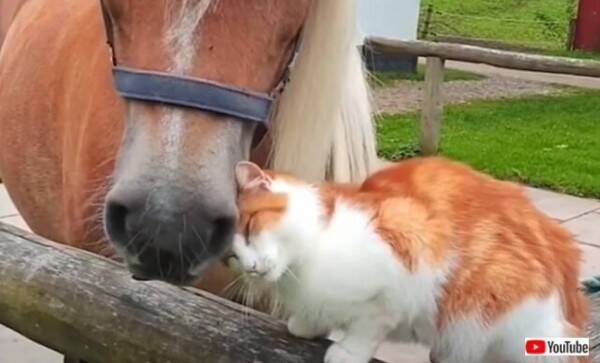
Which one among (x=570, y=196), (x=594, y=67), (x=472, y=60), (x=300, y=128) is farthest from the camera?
(x=472, y=60)

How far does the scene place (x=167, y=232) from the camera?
1.32 m

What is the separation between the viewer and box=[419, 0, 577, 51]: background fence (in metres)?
16.8

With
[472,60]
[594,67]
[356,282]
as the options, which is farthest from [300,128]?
[472,60]

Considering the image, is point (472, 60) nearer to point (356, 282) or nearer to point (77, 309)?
point (77, 309)

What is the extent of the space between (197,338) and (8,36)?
83.2 inches

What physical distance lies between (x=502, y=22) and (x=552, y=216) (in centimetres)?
1491

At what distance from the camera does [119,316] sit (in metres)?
1.69

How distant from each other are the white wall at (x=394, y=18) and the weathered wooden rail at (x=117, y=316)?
8764 mm

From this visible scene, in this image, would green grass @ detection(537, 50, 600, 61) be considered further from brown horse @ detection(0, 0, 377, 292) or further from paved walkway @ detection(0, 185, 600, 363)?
brown horse @ detection(0, 0, 377, 292)

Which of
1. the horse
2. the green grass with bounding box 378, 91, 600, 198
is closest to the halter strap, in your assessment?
the horse

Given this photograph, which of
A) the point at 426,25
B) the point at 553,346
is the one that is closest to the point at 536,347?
the point at 553,346

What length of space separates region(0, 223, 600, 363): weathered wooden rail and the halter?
318mm

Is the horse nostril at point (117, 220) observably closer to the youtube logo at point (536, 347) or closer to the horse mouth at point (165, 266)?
the horse mouth at point (165, 266)

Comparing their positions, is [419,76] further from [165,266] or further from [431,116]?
[165,266]
